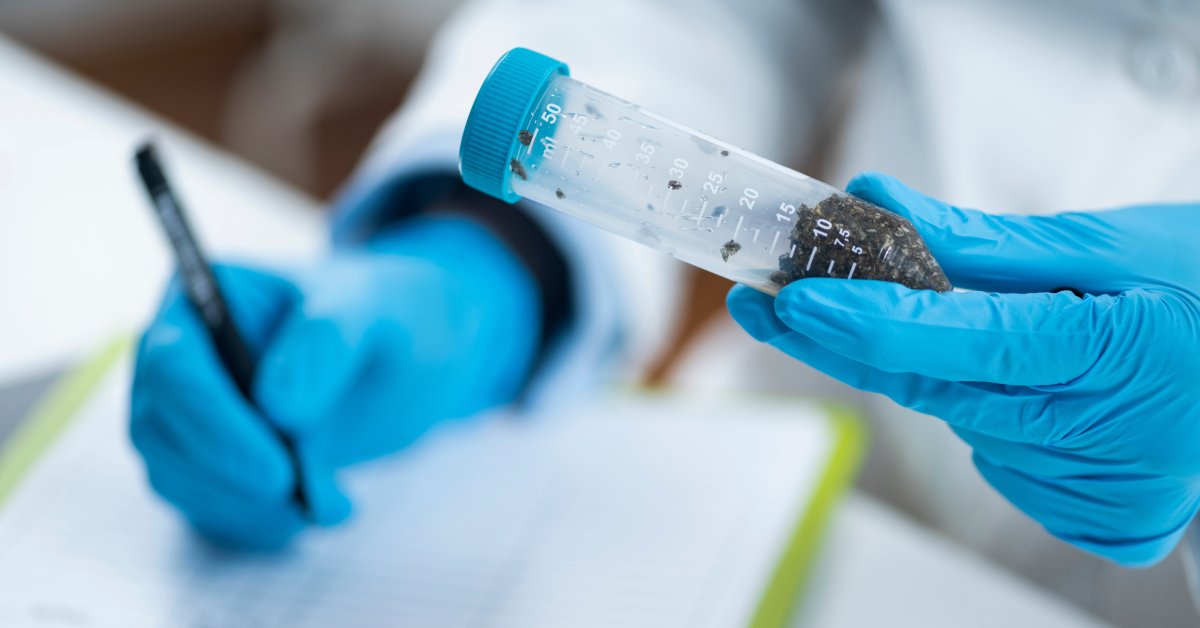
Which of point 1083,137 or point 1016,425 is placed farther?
point 1083,137

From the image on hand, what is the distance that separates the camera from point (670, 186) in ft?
1.32

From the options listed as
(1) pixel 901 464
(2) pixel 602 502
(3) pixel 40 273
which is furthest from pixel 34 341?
(1) pixel 901 464

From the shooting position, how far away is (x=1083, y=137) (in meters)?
0.64

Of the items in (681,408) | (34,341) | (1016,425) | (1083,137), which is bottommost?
(34,341)

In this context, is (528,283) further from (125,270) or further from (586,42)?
(125,270)

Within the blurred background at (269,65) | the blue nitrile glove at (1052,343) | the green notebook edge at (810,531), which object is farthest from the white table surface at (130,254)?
the blurred background at (269,65)

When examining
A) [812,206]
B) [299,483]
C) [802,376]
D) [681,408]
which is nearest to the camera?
[812,206]

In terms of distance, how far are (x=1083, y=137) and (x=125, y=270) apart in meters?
0.73

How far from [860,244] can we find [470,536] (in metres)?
0.32

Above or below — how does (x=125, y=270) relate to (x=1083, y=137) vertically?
below

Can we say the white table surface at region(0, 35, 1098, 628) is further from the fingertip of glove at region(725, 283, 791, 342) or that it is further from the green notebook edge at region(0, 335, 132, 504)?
the fingertip of glove at region(725, 283, 791, 342)

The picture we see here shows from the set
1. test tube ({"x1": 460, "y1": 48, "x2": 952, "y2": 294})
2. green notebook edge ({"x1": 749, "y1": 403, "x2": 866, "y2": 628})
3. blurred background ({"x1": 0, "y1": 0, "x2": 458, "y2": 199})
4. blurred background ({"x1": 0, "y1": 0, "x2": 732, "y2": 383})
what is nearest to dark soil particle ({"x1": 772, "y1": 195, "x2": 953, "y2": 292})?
A: test tube ({"x1": 460, "y1": 48, "x2": 952, "y2": 294})

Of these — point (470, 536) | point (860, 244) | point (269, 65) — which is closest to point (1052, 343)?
point (860, 244)

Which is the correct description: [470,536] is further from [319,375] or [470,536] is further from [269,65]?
[269,65]
